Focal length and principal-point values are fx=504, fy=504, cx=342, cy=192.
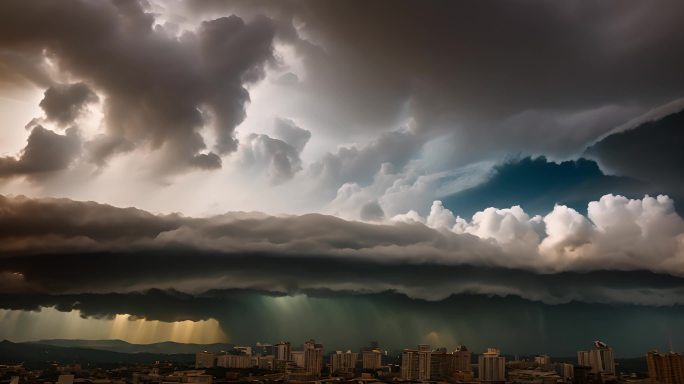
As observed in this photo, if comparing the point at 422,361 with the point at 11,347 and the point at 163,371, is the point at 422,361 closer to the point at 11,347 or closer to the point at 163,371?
the point at 163,371

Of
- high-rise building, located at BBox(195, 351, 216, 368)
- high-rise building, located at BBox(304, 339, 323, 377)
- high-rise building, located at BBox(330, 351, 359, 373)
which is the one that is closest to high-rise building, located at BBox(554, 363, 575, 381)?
high-rise building, located at BBox(330, 351, 359, 373)

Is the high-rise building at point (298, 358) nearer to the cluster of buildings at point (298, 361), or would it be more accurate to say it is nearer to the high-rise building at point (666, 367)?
the cluster of buildings at point (298, 361)

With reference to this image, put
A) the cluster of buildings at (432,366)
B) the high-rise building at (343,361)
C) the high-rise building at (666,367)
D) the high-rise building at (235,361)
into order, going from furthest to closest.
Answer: the high-rise building at (343,361) → the high-rise building at (235,361) → the cluster of buildings at (432,366) → the high-rise building at (666,367)

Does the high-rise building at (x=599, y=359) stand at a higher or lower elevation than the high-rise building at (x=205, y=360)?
higher

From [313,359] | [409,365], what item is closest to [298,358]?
[313,359]

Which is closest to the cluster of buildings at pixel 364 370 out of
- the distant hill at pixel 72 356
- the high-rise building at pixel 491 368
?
the high-rise building at pixel 491 368

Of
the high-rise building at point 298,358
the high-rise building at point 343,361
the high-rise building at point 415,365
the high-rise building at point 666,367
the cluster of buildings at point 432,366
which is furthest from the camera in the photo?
the high-rise building at point 343,361

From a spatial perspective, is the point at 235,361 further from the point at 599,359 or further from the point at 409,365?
the point at 599,359

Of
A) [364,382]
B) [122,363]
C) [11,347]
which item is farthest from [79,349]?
[364,382]
